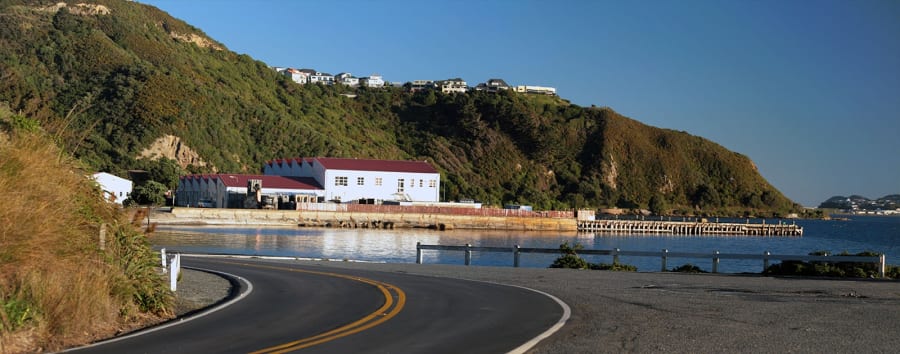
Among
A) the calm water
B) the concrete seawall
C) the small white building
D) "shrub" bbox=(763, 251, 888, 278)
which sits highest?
the small white building

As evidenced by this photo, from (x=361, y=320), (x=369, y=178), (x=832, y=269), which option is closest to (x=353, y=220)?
(x=369, y=178)

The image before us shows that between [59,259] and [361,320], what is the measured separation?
525 centimetres

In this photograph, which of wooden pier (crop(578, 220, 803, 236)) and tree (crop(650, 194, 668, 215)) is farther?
tree (crop(650, 194, 668, 215))

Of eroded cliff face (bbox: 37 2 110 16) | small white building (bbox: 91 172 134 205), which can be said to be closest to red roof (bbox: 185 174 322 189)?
small white building (bbox: 91 172 134 205)

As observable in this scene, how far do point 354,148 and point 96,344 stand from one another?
6084 inches

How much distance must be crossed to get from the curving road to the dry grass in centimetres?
86

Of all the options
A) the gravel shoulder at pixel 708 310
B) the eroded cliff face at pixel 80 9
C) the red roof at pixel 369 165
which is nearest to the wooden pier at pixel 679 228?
the red roof at pixel 369 165

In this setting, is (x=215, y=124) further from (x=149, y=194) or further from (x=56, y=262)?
(x=56, y=262)

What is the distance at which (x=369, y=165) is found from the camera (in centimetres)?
11019

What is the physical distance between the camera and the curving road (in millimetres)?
14367

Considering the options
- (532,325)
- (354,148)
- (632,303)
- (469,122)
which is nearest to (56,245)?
(532,325)

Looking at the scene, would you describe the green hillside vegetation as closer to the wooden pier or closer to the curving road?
the curving road

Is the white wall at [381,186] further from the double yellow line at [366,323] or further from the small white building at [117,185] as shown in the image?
the double yellow line at [366,323]

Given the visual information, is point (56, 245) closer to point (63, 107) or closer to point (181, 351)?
point (181, 351)
